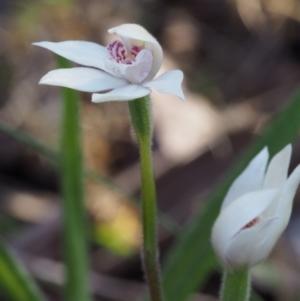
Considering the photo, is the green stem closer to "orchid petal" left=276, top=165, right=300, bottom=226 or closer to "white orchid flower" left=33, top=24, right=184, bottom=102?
"orchid petal" left=276, top=165, right=300, bottom=226

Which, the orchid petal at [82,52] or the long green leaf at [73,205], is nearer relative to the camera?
the orchid petal at [82,52]

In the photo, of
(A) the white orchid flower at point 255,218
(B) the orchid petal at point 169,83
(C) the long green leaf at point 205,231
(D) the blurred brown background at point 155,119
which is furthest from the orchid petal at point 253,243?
(D) the blurred brown background at point 155,119

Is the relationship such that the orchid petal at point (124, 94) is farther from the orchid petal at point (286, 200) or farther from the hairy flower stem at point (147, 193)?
the orchid petal at point (286, 200)

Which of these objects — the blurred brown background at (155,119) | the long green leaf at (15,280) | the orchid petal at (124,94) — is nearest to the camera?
the orchid petal at (124,94)

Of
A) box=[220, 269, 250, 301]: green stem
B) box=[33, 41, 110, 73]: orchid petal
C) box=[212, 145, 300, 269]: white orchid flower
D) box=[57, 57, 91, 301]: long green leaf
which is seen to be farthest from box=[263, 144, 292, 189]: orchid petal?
box=[57, 57, 91, 301]: long green leaf

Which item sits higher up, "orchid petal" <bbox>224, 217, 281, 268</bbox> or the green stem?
"orchid petal" <bbox>224, 217, 281, 268</bbox>

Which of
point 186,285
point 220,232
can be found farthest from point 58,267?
point 220,232

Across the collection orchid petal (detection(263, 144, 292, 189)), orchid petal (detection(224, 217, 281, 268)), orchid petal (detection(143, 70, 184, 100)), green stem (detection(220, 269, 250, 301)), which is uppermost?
orchid petal (detection(143, 70, 184, 100))
